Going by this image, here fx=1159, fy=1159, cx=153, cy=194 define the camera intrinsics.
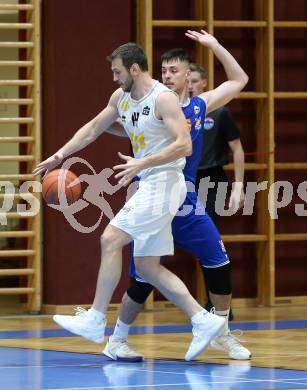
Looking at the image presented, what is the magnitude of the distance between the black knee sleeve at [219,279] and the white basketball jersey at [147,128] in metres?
0.66

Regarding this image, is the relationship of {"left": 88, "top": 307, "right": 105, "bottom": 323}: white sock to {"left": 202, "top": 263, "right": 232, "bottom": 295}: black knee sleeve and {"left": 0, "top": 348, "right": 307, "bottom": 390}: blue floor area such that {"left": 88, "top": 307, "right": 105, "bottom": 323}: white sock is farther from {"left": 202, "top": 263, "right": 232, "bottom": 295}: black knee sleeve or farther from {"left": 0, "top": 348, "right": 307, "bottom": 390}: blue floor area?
{"left": 202, "top": 263, "right": 232, "bottom": 295}: black knee sleeve

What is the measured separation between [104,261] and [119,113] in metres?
0.81

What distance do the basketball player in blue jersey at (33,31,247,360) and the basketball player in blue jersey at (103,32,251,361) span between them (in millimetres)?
229

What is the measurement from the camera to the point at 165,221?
5.84m

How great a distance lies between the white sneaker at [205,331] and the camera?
5.77 m

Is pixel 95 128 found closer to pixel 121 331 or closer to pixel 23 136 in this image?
pixel 121 331

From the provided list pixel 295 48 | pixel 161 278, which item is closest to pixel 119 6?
pixel 295 48

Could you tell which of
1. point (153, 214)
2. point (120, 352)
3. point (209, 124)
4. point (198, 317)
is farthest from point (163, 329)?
point (153, 214)

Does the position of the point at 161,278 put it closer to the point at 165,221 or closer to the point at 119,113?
the point at 165,221

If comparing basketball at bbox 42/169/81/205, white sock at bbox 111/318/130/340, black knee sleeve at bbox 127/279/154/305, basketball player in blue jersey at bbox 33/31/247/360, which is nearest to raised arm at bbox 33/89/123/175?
basketball at bbox 42/169/81/205

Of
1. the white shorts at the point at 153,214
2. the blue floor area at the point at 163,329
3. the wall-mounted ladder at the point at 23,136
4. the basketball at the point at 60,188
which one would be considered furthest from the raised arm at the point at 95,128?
the wall-mounted ladder at the point at 23,136

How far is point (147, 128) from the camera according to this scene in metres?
5.82

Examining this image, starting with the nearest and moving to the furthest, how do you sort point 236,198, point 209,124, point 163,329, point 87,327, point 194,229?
point 87,327
point 194,229
point 236,198
point 163,329
point 209,124

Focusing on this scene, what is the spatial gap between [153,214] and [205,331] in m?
0.64
